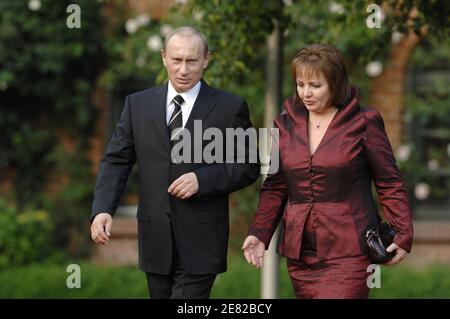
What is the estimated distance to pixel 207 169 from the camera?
13.5ft

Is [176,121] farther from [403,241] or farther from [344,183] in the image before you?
[403,241]

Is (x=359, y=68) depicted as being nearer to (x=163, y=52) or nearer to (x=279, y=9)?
(x=279, y=9)

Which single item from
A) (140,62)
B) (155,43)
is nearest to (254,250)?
(155,43)

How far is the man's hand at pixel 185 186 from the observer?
13.3ft

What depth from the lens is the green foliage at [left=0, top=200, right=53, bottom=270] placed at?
885 centimetres

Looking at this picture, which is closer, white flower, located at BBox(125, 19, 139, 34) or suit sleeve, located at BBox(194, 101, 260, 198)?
suit sleeve, located at BBox(194, 101, 260, 198)

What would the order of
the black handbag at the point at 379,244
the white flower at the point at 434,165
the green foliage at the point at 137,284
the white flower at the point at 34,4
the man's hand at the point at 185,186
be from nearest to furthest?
the black handbag at the point at 379,244 < the man's hand at the point at 185,186 < the green foliage at the point at 137,284 < the white flower at the point at 34,4 < the white flower at the point at 434,165

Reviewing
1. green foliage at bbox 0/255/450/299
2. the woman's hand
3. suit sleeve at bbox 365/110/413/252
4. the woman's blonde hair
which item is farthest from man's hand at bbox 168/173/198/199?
green foliage at bbox 0/255/450/299

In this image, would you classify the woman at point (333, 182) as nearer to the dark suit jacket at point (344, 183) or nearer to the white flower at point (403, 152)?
the dark suit jacket at point (344, 183)

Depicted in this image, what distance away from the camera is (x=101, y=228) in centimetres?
409

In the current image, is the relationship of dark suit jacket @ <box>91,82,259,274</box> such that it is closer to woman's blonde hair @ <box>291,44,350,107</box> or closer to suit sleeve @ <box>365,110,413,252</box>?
woman's blonde hair @ <box>291,44,350,107</box>

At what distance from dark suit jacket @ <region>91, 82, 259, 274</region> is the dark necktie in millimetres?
31

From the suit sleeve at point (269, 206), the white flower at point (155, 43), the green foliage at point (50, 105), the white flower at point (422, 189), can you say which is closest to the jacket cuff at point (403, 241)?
the suit sleeve at point (269, 206)
